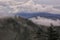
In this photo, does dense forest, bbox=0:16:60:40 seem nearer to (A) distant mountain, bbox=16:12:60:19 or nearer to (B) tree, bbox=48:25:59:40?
(B) tree, bbox=48:25:59:40

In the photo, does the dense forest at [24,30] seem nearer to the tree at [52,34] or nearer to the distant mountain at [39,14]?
the tree at [52,34]

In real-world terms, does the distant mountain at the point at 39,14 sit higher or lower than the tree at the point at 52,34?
higher

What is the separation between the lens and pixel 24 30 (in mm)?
5629

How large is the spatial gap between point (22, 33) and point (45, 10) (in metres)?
0.95

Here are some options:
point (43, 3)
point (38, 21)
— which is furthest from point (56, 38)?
point (43, 3)

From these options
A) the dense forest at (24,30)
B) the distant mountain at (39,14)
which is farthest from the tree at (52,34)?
the distant mountain at (39,14)

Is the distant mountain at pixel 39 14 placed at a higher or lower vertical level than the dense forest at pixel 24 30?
higher

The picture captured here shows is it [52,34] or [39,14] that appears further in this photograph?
[39,14]

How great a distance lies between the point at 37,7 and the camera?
5.65 metres

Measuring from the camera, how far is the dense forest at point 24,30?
5.55 m

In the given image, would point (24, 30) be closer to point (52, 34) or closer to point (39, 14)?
point (39, 14)

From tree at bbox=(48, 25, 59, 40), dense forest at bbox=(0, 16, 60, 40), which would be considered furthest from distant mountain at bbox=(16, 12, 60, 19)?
tree at bbox=(48, 25, 59, 40)

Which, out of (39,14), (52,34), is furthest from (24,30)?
(52,34)

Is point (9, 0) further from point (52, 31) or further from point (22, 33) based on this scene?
point (52, 31)
